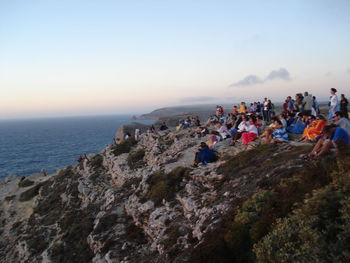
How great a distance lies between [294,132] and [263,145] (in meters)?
3.94

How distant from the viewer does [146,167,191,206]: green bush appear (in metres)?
14.7

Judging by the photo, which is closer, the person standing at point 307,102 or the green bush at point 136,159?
the person standing at point 307,102

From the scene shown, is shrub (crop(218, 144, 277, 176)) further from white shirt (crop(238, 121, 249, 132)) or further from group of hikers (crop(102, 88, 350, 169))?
white shirt (crop(238, 121, 249, 132))

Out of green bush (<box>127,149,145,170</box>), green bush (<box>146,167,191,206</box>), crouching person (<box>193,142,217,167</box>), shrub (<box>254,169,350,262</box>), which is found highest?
shrub (<box>254,169,350,262</box>)

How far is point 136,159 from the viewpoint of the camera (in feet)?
93.4

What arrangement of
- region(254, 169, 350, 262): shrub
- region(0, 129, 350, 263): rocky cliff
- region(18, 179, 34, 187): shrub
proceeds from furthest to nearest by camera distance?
region(18, 179, 34, 187): shrub
region(0, 129, 350, 263): rocky cliff
region(254, 169, 350, 262): shrub

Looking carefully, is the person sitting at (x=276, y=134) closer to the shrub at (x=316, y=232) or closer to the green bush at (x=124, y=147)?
the shrub at (x=316, y=232)

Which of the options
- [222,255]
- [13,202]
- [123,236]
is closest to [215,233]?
[222,255]

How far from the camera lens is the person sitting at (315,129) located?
13888 millimetres

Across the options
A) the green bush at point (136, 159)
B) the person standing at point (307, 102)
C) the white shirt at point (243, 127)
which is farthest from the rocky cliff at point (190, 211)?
the person standing at point (307, 102)

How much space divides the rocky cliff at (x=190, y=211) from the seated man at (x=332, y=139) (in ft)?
3.50

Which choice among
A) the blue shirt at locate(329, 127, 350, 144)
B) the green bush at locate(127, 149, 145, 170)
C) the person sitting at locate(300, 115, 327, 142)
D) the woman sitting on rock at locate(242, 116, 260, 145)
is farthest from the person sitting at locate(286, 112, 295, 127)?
the green bush at locate(127, 149, 145, 170)

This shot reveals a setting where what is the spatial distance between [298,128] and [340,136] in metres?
8.07

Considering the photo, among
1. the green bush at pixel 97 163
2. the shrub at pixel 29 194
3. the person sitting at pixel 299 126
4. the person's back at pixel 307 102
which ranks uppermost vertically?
the person's back at pixel 307 102
